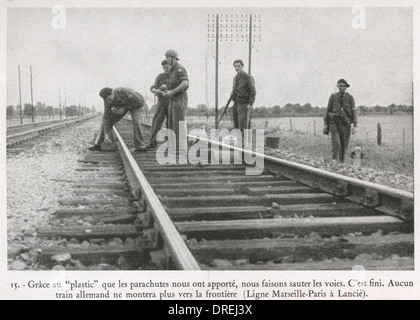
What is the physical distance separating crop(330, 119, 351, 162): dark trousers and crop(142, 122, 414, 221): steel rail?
7.03 ft

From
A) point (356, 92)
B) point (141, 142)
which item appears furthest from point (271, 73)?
point (141, 142)

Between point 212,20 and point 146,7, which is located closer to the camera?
point 146,7

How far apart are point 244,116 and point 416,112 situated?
15.5 feet

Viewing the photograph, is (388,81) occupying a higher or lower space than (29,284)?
higher

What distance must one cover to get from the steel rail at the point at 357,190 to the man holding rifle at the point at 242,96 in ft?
10.5

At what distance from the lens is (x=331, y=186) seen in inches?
143

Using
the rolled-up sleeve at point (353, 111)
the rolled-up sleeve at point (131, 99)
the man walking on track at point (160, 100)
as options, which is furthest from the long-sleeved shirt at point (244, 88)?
the rolled-up sleeve at point (131, 99)

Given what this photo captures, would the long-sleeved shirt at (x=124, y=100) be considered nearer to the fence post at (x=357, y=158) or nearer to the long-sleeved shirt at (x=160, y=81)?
the long-sleeved shirt at (x=160, y=81)

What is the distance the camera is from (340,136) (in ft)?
21.3

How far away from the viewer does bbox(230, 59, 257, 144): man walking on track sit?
756 centimetres

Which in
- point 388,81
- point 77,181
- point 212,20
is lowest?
point 77,181

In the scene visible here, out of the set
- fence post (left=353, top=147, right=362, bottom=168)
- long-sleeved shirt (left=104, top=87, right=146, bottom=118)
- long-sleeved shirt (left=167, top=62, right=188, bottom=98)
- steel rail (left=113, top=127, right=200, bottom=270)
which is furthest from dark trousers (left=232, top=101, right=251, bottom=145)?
steel rail (left=113, top=127, right=200, bottom=270)

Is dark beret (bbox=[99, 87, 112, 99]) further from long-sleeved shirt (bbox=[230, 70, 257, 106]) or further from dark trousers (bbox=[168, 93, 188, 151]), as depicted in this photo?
long-sleeved shirt (bbox=[230, 70, 257, 106])

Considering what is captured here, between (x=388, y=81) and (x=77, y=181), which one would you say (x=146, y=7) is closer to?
(x=77, y=181)
